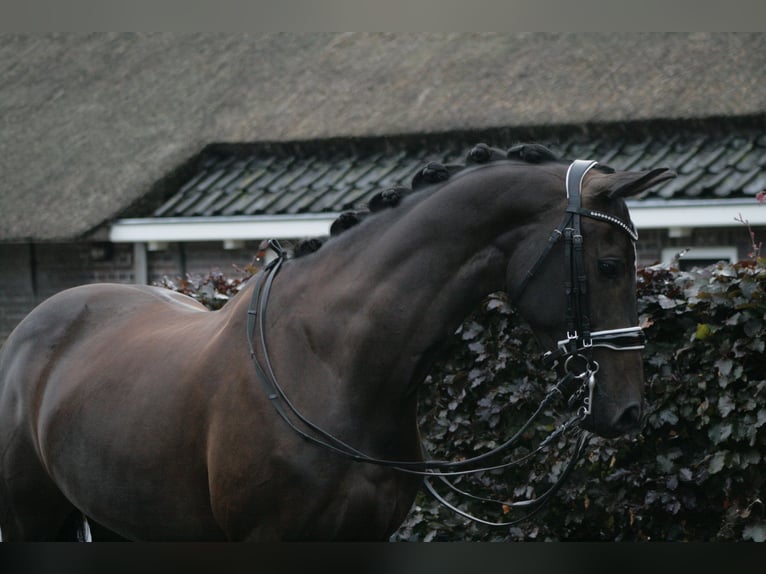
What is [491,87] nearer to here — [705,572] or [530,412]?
[530,412]

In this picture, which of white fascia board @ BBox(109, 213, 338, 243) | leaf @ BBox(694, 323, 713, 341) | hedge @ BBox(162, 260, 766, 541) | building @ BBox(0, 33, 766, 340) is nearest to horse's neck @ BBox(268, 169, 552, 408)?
hedge @ BBox(162, 260, 766, 541)

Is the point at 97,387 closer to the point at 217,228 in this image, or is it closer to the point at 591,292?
the point at 591,292

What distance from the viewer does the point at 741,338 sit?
13.4 ft

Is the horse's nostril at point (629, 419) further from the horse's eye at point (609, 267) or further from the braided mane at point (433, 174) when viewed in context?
the braided mane at point (433, 174)

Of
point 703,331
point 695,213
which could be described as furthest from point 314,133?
point 703,331

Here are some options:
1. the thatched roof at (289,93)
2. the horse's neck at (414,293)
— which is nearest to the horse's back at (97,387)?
the horse's neck at (414,293)

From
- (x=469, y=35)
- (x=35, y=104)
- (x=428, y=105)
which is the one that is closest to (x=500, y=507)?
(x=428, y=105)

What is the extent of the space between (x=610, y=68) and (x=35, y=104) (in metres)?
8.54

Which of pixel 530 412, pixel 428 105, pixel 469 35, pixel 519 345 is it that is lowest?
pixel 530 412

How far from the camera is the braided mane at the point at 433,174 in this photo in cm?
313

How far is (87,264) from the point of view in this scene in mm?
12922

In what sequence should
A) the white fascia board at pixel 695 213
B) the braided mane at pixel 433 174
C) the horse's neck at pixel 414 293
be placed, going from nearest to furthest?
the horse's neck at pixel 414 293, the braided mane at pixel 433 174, the white fascia board at pixel 695 213

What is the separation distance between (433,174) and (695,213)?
6.66 m

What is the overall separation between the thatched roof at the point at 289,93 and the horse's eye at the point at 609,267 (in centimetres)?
815
